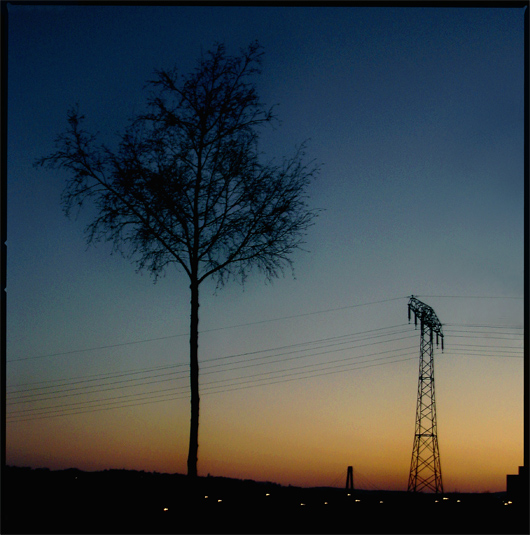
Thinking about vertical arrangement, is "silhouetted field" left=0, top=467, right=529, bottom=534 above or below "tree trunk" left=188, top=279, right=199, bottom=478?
below

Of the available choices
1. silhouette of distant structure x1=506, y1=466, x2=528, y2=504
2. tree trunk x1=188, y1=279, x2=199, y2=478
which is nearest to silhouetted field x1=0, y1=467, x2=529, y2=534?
silhouette of distant structure x1=506, y1=466, x2=528, y2=504

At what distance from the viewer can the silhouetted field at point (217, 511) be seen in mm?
10828

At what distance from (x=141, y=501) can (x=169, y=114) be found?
8.41 meters

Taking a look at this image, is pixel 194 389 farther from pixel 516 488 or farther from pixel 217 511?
pixel 516 488

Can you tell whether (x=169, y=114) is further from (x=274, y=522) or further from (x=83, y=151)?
(x=274, y=522)

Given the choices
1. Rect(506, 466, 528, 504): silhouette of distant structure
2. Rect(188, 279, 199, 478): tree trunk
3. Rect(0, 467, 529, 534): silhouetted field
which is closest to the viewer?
Rect(0, 467, 529, 534): silhouetted field

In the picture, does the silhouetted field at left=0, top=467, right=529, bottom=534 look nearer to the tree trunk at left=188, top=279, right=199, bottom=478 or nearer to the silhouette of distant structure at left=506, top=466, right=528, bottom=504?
the silhouette of distant structure at left=506, top=466, right=528, bottom=504

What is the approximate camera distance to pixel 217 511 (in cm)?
1185

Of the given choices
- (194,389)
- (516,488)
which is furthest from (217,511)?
(516,488)

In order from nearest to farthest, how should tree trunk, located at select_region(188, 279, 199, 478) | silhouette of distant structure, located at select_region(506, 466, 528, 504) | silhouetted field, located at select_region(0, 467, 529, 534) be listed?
silhouetted field, located at select_region(0, 467, 529, 534), silhouette of distant structure, located at select_region(506, 466, 528, 504), tree trunk, located at select_region(188, 279, 199, 478)

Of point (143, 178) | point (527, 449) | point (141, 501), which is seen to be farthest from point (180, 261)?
point (527, 449)

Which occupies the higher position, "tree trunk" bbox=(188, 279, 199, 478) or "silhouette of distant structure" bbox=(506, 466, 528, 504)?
"tree trunk" bbox=(188, 279, 199, 478)

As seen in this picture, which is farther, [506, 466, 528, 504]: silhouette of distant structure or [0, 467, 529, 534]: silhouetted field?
[506, 466, 528, 504]: silhouette of distant structure

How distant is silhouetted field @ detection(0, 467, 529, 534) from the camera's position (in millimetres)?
10828
